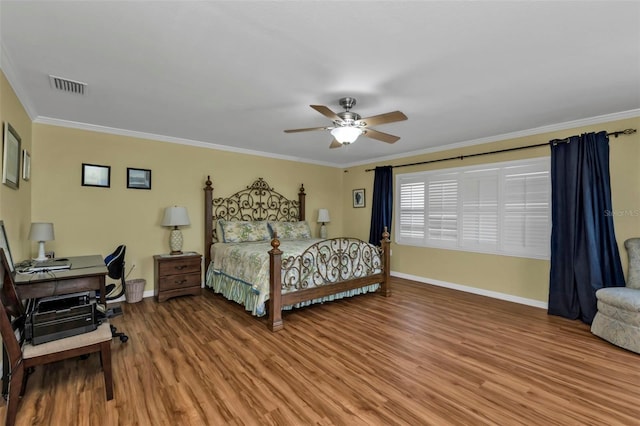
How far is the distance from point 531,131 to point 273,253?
392 cm

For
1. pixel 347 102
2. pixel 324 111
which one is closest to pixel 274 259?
pixel 324 111

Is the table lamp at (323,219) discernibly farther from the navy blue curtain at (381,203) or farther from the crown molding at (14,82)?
the crown molding at (14,82)

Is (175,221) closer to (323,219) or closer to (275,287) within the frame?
(275,287)

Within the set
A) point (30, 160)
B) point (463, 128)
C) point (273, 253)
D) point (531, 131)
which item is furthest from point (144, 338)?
point (531, 131)

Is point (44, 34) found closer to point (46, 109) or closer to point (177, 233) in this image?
point (46, 109)

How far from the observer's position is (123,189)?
14.3 feet

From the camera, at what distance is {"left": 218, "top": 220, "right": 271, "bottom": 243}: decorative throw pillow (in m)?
4.96

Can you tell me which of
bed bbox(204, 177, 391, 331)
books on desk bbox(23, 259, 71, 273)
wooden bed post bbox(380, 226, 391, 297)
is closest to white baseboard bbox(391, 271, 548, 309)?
bed bbox(204, 177, 391, 331)

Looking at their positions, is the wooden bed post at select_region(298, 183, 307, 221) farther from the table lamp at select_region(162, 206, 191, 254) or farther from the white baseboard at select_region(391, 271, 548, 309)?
the table lamp at select_region(162, 206, 191, 254)

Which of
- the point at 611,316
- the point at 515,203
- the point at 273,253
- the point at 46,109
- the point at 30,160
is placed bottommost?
the point at 611,316

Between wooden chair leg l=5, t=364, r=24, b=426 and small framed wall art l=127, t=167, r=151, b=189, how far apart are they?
311 cm

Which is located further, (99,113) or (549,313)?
(549,313)

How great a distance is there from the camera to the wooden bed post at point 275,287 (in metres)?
3.34

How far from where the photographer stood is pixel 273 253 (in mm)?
3410
